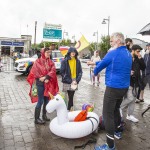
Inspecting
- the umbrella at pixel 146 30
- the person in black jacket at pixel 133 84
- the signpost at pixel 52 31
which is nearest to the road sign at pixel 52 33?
the signpost at pixel 52 31

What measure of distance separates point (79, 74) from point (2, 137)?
2.47 meters

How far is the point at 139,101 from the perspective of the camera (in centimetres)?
863

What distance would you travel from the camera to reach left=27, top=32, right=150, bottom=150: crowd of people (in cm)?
415

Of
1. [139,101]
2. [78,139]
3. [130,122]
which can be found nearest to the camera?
[78,139]

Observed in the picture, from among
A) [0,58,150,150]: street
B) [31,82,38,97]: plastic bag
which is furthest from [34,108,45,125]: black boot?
[31,82,38,97]: plastic bag

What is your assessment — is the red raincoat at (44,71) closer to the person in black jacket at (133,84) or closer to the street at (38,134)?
the street at (38,134)

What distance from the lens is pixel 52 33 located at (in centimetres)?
1889

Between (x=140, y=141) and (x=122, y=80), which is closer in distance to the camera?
(x=122, y=80)

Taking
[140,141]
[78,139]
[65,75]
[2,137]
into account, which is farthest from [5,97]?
[140,141]

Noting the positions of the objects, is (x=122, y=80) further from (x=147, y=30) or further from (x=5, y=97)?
(x=147, y=30)

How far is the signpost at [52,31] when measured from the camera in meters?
18.6

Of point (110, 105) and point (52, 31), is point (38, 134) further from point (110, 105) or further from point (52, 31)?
point (52, 31)

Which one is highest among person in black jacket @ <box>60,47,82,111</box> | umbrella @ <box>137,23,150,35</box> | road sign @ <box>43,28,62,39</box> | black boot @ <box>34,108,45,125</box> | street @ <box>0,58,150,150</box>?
road sign @ <box>43,28,62,39</box>

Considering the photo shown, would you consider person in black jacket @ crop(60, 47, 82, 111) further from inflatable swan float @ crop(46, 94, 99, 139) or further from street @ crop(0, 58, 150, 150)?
inflatable swan float @ crop(46, 94, 99, 139)
